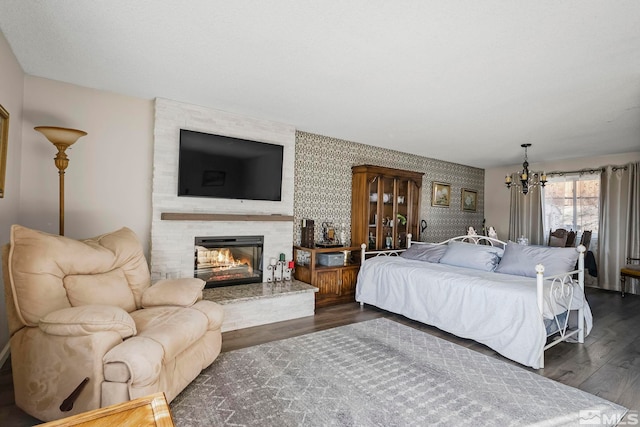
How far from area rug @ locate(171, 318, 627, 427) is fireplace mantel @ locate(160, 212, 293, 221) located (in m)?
1.51

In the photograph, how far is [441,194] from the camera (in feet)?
21.7

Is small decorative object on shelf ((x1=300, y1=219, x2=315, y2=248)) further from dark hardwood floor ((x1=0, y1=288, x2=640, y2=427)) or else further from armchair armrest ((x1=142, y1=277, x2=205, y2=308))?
armchair armrest ((x1=142, y1=277, x2=205, y2=308))

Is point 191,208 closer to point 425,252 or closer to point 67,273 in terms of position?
point 67,273

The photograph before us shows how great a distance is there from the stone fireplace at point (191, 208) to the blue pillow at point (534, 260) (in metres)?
2.61

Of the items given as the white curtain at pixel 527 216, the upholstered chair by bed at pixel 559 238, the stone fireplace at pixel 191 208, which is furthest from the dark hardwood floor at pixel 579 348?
the white curtain at pixel 527 216

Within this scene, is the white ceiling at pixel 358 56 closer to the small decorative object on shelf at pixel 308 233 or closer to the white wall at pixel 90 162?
the white wall at pixel 90 162

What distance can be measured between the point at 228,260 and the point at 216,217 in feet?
1.94

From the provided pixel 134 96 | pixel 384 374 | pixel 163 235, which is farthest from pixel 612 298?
pixel 134 96

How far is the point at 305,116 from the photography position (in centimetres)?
396

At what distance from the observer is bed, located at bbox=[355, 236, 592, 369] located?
9.21ft

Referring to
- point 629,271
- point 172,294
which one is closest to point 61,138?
point 172,294

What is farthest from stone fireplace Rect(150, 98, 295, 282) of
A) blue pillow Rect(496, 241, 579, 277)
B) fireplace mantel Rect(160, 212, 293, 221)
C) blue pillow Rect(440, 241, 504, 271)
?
blue pillow Rect(496, 241, 579, 277)

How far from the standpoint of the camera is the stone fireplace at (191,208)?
351 cm

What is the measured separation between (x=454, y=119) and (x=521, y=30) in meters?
1.92
